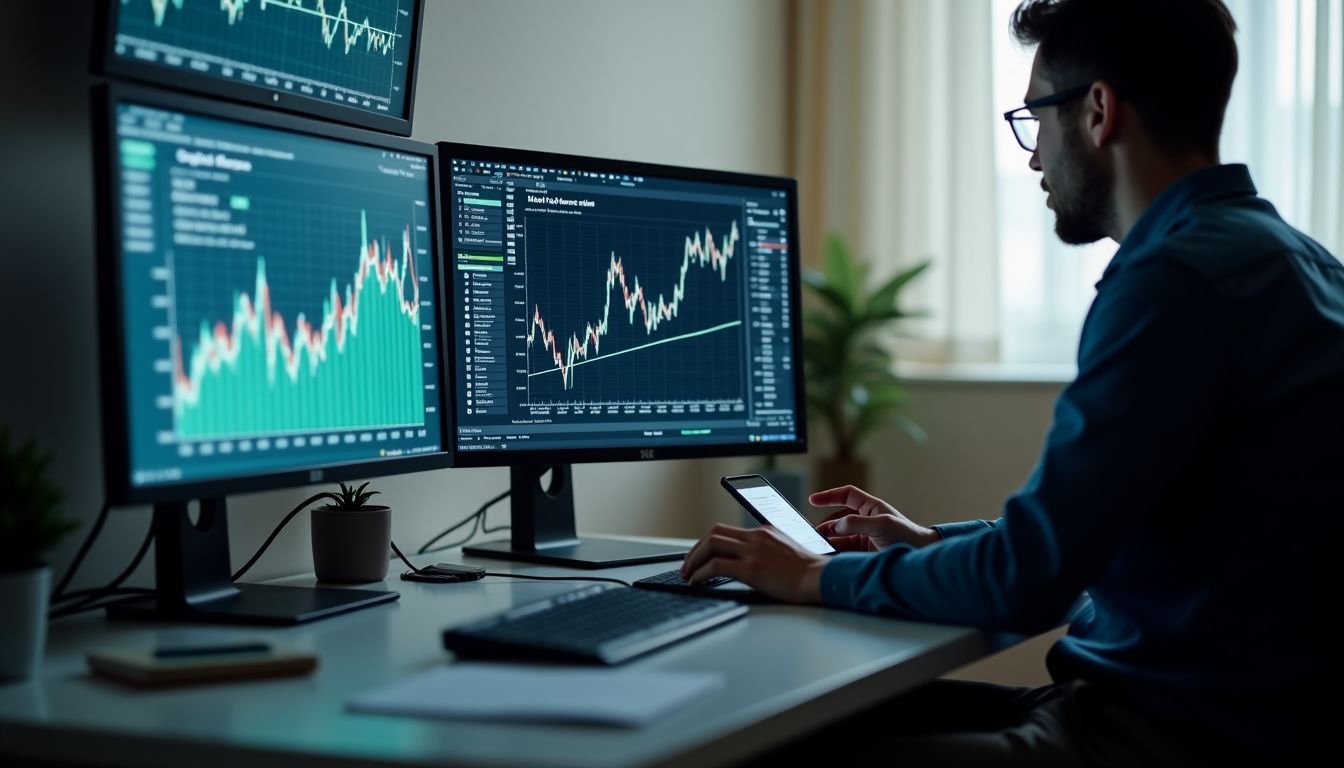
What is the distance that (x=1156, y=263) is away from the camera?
1.26m

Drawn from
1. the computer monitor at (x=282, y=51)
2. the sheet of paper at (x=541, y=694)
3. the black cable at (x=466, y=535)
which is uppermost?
the computer monitor at (x=282, y=51)

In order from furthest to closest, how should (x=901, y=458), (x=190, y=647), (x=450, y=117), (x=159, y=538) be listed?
(x=901, y=458) < (x=450, y=117) < (x=159, y=538) < (x=190, y=647)

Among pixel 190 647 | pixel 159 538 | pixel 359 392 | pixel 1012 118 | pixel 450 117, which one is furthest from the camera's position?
pixel 450 117

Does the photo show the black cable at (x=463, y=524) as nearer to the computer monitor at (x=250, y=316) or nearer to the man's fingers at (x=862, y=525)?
the computer monitor at (x=250, y=316)

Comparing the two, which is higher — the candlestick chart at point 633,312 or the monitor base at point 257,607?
the candlestick chart at point 633,312

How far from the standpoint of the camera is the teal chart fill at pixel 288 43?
1.36m

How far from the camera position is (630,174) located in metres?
1.84

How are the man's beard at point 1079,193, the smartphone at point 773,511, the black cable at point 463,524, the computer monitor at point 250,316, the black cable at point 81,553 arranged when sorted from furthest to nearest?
the black cable at point 463,524 < the smartphone at point 773,511 < the man's beard at point 1079,193 < the black cable at point 81,553 < the computer monitor at point 250,316

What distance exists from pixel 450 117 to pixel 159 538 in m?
0.99

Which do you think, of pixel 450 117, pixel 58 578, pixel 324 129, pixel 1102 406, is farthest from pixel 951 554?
pixel 450 117

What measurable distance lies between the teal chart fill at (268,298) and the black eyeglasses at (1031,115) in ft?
2.50

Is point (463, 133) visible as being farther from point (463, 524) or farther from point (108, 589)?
point (108, 589)

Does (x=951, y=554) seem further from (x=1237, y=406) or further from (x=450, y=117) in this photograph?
(x=450, y=117)

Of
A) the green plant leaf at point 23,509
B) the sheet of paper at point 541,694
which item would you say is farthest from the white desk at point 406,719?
the green plant leaf at point 23,509
